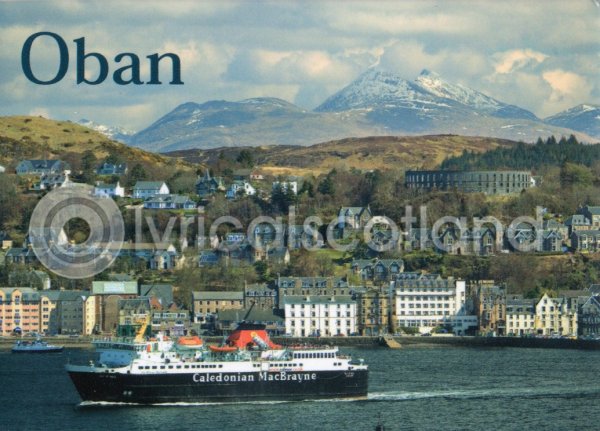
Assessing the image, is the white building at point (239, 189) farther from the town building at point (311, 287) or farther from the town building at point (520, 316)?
the town building at point (520, 316)

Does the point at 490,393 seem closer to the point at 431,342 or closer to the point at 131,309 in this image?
the point at 431,342

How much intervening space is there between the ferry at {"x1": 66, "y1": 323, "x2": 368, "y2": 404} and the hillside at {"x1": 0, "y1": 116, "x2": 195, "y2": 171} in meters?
69.3

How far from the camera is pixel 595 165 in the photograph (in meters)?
119

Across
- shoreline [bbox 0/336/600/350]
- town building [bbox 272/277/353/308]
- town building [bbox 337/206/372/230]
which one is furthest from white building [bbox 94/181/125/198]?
shoreline [bbox 0/336/600/350]

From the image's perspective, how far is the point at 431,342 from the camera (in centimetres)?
7662

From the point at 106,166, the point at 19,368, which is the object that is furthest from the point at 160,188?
the point at 19,368

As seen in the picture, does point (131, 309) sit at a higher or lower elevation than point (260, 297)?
lower

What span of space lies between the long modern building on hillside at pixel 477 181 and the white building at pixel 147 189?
61.4 feet

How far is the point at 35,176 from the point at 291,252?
28.7 meters

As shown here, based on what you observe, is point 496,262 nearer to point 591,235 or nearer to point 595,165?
point 591,235

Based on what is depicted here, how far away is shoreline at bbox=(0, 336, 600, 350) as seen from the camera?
75438 millimetres

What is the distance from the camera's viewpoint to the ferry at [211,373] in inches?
1919

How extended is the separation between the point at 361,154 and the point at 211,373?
320ft

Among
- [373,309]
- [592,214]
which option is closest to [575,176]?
[592,214]
